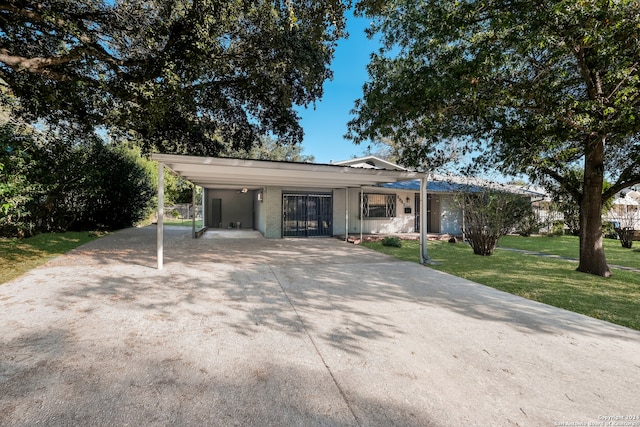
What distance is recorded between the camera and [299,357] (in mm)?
2785

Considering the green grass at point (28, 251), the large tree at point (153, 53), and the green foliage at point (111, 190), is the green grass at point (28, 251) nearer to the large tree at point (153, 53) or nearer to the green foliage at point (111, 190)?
the green foliage at point (111, 190)

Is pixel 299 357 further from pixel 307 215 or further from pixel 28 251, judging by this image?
pixel 307 215

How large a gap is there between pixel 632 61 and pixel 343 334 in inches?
272

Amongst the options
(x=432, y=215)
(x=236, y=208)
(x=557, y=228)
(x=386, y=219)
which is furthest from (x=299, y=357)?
(x=557, y=228)

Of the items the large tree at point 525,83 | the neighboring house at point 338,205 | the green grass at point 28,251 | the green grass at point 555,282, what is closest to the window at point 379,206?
the neighboring house at point 338,205

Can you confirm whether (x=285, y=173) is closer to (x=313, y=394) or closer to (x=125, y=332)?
(x=125, y=332)

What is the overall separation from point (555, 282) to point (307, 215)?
945 cm

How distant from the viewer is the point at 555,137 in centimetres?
586

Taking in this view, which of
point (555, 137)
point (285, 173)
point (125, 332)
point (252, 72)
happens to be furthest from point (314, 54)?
point (125, 332)

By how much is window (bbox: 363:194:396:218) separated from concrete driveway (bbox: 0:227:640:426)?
9295 mm

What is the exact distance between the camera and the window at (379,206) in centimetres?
1442

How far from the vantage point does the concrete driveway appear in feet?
6.72

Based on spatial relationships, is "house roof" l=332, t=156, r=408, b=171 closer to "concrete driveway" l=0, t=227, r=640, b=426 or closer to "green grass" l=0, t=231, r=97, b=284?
"concrete driveway" l=0, t=227, r=640, b=426

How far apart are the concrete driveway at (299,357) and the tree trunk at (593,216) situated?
3687 millimetres
